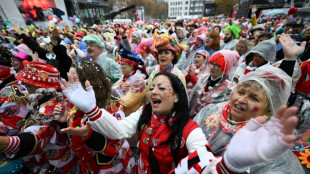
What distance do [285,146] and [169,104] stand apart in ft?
3.66

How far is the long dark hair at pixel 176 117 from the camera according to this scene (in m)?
1.46

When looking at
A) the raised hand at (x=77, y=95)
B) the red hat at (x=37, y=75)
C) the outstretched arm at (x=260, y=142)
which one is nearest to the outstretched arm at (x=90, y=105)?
the raised hand at (x=77, y=95)

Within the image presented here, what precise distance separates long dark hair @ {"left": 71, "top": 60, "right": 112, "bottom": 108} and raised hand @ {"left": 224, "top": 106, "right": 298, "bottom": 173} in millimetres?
1609

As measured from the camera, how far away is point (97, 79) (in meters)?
1.86

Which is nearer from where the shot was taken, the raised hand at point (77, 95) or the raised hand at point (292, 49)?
the raised hand at point (77, 95)

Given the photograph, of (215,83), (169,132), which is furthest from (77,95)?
(215,83)

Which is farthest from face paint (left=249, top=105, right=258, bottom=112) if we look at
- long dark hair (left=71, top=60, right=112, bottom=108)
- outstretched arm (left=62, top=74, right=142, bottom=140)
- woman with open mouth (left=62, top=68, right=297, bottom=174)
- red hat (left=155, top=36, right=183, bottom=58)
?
red hat (left=155, top=36, right=183, bottom=58)

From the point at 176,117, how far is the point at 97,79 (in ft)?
3.85

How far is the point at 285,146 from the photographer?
58cm

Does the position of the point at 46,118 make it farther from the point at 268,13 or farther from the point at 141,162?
the point at 268,13

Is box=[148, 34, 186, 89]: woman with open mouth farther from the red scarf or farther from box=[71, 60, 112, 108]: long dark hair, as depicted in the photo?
the red scarf

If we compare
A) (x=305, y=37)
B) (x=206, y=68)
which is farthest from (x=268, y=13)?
(x=206, y=68)

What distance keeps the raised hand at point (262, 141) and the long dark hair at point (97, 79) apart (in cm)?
161

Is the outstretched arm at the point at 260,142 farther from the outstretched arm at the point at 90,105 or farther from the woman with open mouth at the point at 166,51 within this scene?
the woman with open mouth at the point at 166,51
